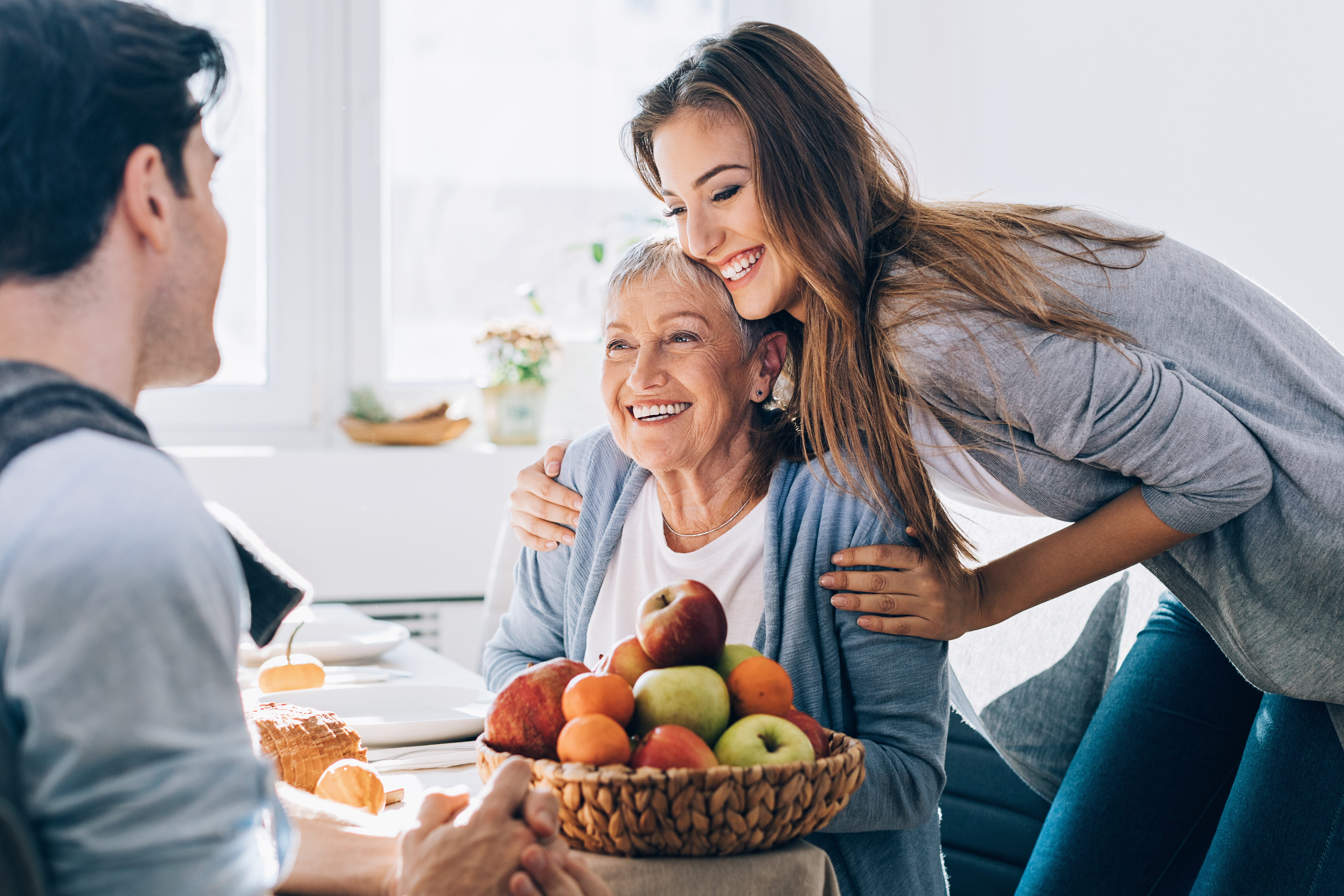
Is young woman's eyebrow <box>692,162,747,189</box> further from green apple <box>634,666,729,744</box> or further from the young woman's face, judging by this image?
green apple <box>634,666,729,744</box>

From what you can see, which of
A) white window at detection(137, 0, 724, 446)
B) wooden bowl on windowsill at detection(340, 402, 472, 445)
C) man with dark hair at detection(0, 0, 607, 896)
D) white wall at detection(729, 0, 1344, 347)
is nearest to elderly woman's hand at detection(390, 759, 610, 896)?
man with dark hair at detection(0, 0, 607, 896)

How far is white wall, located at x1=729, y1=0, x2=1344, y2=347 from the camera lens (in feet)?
7.39

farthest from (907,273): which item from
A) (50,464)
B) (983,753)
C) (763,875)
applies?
(983,753)

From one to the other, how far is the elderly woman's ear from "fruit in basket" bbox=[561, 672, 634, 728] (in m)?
0.78

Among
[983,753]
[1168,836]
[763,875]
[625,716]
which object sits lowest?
[983,753]

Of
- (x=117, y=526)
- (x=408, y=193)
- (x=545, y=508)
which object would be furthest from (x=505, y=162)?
(x=117, y=526)

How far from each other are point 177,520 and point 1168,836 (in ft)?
4.91

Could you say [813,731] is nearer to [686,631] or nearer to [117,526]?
[686,631]

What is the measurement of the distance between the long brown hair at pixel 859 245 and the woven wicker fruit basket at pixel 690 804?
55 cm

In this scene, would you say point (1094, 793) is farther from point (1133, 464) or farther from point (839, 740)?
point (839, 740)

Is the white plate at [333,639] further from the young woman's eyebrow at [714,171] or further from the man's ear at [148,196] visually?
the man's ear at [148,196]

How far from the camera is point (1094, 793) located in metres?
1.64

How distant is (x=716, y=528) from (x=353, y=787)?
656mm

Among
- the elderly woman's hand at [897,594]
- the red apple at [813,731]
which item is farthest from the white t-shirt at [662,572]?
the red apple at [813,731]
